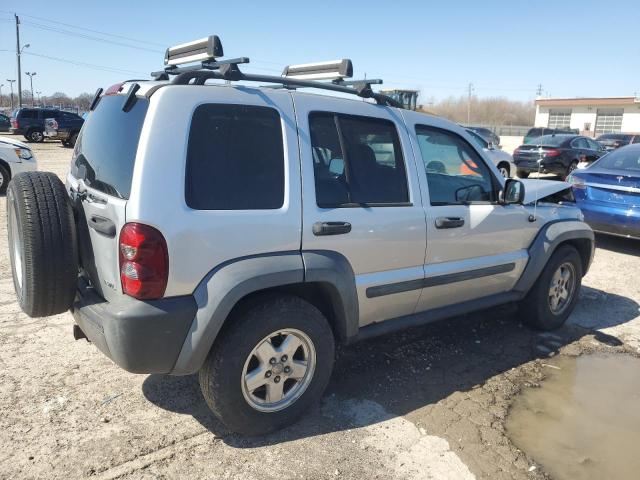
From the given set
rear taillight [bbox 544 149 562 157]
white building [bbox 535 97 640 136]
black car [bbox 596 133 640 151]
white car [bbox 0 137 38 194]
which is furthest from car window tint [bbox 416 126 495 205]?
white building [bbox 535 97 640 136]

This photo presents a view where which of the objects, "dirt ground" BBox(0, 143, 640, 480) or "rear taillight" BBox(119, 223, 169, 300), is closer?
"rear taillight" BBox(119, 223, 169, 300)

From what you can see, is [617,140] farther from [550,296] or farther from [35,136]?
[35,136]

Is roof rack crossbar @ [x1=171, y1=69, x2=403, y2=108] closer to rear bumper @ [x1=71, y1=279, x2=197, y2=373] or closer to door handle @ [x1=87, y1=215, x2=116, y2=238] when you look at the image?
door handle @ [x1=87, y1=215, x2=116, y2=238]

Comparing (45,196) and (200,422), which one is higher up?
(45,196)

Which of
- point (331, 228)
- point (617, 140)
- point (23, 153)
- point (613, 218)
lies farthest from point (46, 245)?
point (617, 140)

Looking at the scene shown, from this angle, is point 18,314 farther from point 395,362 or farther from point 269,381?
point 395,362

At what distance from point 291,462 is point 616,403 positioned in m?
2.33

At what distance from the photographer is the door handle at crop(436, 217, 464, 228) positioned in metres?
3.59

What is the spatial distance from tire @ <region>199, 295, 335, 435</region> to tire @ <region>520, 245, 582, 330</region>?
2.32 m

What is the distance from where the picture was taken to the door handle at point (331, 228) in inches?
117

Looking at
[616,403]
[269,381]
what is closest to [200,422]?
[269,381]

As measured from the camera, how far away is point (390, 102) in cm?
369

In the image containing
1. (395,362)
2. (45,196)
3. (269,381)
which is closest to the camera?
(45,196)

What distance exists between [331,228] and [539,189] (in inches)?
93.8
